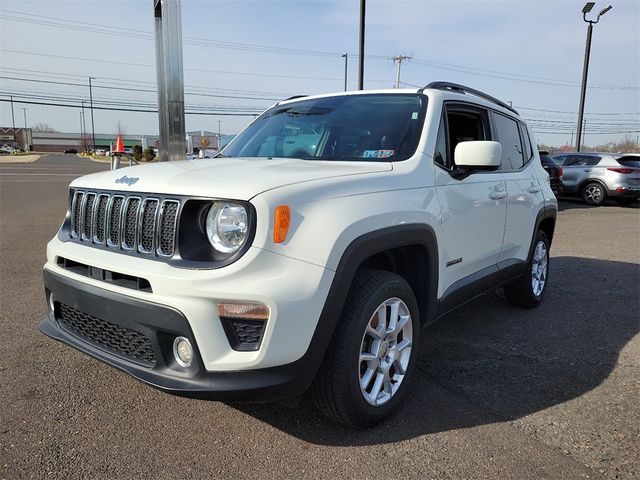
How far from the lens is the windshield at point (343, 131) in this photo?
337cm

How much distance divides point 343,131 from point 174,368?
201 cm

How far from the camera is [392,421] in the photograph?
2945 mm

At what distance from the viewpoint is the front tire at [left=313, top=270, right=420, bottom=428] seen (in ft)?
8.44

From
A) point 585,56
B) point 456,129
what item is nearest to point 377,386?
point 456,129

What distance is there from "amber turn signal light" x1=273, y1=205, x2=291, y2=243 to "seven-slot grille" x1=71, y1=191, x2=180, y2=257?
18.4 inches

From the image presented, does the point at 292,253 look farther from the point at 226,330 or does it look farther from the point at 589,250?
the point at 589,250

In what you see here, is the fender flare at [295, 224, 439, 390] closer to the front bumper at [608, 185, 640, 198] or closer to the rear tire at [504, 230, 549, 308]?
the rear tire at [504, 230, 549, 308]

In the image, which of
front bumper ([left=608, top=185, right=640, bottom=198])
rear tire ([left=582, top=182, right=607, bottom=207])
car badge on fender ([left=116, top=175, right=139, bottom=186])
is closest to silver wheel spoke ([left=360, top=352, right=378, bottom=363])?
car badge on fender ([left=116, top=175, right=139, bottom=186])

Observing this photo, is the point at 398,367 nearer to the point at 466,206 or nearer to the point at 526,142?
the point at 466,206

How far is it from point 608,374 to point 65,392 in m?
3.56

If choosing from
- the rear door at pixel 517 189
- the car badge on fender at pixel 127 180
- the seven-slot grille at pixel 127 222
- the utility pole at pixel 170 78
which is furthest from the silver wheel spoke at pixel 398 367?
the utility pole at pixel 170 78

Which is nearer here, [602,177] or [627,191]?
[627,191]

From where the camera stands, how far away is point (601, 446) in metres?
2.71

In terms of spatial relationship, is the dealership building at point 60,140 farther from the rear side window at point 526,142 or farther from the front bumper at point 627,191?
the rear side window at point 526,142
